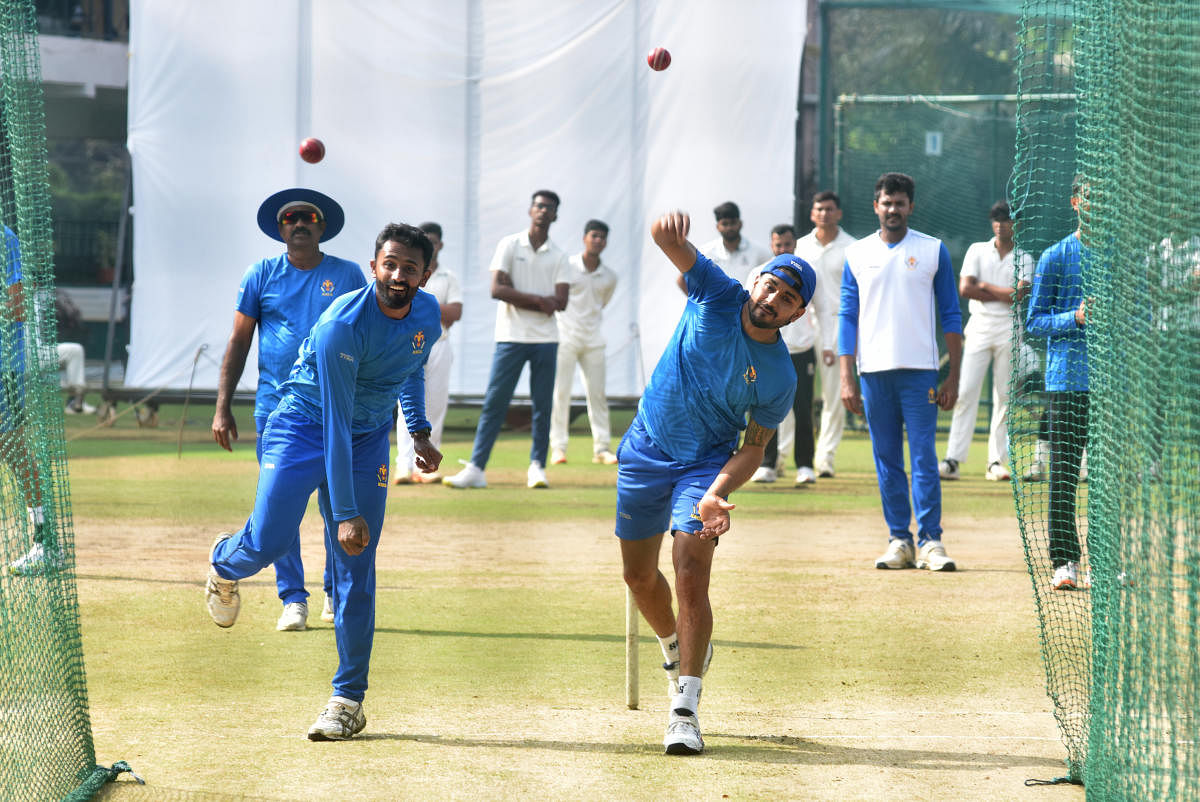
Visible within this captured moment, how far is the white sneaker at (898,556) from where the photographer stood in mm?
9250

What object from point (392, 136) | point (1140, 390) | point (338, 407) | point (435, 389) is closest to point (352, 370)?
point (338, 407)

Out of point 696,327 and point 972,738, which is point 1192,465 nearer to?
point 972,738

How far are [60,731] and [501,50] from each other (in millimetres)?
15112

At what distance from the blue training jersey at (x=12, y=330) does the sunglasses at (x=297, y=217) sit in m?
1.62

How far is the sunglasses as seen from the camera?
7.14 meters

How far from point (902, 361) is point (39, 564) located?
18.0 feet

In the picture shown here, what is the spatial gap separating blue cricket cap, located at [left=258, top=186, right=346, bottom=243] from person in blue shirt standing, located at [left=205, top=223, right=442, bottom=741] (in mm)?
1259

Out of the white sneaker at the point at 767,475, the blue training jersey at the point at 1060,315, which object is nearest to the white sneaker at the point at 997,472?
the white sneaker at the point at 767,475

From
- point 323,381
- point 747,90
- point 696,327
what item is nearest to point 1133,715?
point 696,327

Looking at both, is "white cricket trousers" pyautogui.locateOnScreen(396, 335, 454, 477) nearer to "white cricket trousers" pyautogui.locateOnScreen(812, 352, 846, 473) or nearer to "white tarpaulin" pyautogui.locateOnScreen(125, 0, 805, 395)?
"white cricket trousers" pyautogui.locateOnScreen(812, 352, 846, 473)

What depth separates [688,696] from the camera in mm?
5387

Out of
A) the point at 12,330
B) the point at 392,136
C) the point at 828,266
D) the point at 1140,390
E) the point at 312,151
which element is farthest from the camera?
the point at 392,136

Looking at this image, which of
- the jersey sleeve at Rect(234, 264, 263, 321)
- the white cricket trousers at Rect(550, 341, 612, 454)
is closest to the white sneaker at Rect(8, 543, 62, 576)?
the jersey sleeve at Rect(234, 264, 263, 321)

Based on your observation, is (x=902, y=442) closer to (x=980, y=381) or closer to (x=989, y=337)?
(x=989, y=337)
